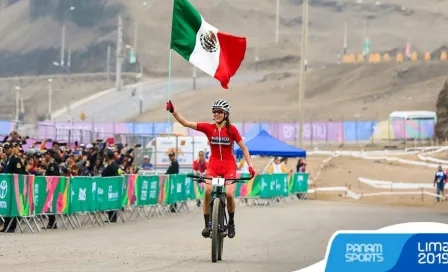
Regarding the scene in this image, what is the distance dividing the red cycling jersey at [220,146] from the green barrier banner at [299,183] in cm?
2937

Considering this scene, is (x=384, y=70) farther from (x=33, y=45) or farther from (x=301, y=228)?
(x=301, y=228)

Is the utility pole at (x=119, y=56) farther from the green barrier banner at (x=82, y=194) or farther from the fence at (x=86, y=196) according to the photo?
the green barrier banner at (x=82, y=194)

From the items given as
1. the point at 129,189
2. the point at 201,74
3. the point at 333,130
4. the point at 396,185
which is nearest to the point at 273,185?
the point at 396,185

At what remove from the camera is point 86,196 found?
2248cm

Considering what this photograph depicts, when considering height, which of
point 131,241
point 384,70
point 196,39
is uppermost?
point 384,70

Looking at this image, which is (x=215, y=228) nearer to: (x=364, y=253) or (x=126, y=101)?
(x=364, y=253)

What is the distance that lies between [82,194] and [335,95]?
4309 inches

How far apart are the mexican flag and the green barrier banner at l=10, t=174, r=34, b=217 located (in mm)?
4179

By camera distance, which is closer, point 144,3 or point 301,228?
point 301,228

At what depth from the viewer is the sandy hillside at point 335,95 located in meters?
114

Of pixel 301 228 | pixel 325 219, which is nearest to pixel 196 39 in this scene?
pixel 301 228

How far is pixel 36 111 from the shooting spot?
141 m

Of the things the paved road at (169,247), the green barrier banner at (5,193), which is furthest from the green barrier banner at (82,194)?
the green barrier banner at (5,193)

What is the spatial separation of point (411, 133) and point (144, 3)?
8151cm
